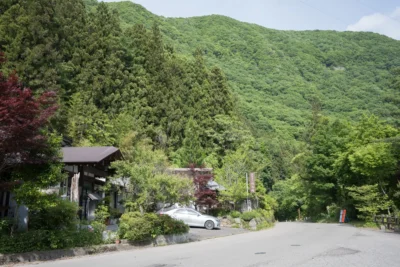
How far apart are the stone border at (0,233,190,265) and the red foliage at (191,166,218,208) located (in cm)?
1122

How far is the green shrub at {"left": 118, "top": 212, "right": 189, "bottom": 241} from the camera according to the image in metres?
14.7

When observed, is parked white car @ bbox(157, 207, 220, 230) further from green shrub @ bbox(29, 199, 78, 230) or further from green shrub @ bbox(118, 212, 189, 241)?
green shrub @ bbox(29, 199, 78, 230)

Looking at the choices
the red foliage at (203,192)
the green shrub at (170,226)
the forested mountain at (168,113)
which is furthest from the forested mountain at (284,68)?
the green shrub at (170,226)

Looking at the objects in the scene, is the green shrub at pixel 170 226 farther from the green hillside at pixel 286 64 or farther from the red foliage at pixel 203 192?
the green hillside at pixel 286 64

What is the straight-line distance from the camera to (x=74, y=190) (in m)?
17.1

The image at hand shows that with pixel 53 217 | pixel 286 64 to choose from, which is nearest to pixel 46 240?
pixel 53 217

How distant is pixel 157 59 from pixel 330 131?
2239 centimetres

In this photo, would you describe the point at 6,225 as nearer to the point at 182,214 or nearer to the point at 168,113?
the point at 182,214

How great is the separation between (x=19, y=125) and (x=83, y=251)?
531 centimetres

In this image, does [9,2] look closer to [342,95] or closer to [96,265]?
[96,265]

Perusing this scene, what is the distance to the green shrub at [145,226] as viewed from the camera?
14.7 m

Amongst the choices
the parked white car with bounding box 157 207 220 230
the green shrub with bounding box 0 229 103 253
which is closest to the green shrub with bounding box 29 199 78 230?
the green shrub with bounding box 0 229 103 253

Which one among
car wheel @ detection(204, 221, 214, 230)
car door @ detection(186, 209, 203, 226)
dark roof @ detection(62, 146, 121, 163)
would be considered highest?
dark roof @ detection(62, 146, 121, 163)

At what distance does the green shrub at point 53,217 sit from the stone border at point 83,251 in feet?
3.51
